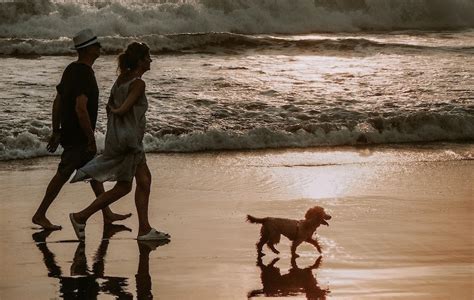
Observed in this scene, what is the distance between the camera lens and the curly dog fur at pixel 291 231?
7945 millimetres

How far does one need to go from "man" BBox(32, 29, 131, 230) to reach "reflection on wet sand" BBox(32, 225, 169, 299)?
0.69 metres

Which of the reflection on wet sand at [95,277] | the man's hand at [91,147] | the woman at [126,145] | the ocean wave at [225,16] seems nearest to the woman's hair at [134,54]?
the woman at [126,145]

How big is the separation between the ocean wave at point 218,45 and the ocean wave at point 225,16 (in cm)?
297

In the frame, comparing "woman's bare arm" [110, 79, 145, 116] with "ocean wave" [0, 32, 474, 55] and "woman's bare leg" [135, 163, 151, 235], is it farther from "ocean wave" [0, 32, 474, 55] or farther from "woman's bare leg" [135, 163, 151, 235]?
"ocean wave" [0, 32, 474, 55]

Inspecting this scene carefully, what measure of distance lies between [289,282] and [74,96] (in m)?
2.53

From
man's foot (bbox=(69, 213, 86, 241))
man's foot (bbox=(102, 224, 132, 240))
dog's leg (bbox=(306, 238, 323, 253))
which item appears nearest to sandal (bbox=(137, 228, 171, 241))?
man's foot (bbox=(102, 224, 132, 240))

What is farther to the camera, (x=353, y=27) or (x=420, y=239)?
(x=353, y=27)

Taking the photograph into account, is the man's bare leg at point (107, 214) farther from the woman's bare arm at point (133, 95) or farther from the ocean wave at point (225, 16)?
the ocean wave at point (225, 16)

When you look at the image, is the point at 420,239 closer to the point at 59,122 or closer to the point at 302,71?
the point at 59,122

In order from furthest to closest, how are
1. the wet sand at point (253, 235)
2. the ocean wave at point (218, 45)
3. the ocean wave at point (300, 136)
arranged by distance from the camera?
the ocean wave at point (218, 45) → the ocean wave at point (300, 136) → the wet sand at point (253, 235)

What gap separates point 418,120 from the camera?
49.6ft

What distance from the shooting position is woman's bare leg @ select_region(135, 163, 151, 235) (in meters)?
8.52

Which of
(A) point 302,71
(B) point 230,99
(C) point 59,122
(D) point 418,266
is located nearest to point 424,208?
(D) point 418,266

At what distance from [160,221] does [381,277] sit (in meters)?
2.61
